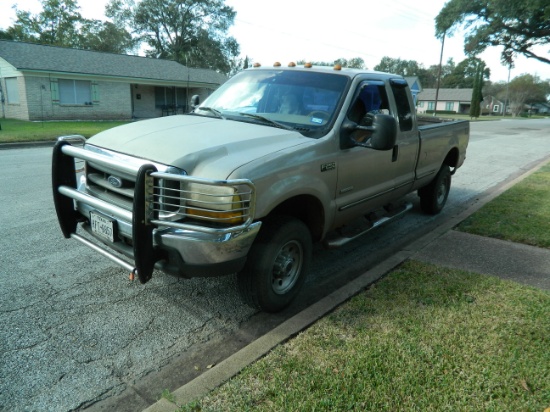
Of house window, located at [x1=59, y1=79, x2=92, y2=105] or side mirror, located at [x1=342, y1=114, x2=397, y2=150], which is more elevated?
house window, located at [x1=59, y1=79, x2=92, y2=105]

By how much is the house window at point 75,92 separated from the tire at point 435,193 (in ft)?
78.0

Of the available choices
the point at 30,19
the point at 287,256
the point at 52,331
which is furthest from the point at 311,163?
the point at 30,19

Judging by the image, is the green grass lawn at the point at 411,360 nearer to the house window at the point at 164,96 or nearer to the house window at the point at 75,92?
the house window at the point at 75,92

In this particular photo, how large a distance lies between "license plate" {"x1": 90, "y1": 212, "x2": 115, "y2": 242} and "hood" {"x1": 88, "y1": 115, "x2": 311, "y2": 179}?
1.79 ft

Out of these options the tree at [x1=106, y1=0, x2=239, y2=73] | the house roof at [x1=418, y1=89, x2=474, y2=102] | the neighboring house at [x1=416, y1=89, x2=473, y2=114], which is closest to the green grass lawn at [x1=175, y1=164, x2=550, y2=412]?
the tree at [x1=106, y1=0, x2=239, y2=73]

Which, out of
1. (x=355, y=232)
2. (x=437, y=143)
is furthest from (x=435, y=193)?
→ (x=355, y=232)

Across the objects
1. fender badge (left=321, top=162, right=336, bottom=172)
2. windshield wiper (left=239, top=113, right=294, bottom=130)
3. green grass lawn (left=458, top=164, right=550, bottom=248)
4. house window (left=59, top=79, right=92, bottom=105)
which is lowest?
green grass lawn (left=458, top=164, right=550, bottom=248)

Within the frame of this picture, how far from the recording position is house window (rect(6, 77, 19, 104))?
24.7 metres

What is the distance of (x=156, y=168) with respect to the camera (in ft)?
9.53

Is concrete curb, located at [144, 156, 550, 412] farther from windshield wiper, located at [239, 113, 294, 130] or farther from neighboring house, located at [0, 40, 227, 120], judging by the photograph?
neighboring house, located at [0, 40, 227, 120]

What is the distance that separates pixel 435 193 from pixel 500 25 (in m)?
36.3

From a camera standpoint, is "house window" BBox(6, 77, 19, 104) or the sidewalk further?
"house window" BBox(6, 77, 19, 104)

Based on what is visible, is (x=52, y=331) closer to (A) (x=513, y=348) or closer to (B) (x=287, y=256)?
(B) (x=287, y=256)

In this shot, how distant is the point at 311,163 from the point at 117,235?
164cm
